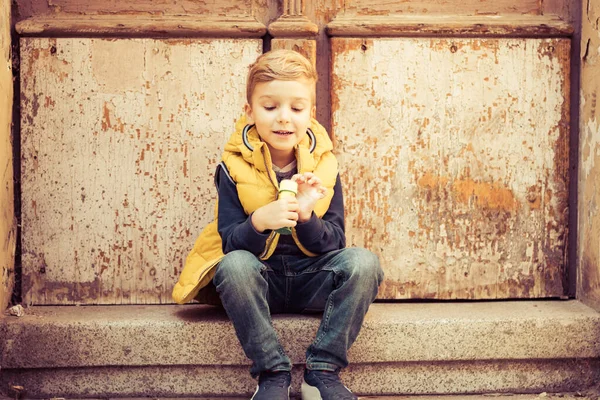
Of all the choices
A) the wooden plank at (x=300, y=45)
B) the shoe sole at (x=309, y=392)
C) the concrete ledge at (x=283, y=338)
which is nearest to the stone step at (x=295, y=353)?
the concrete ledge at (x=283, y=338)

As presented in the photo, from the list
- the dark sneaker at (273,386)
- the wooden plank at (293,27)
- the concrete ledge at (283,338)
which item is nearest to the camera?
the dark sneaker at (273,386)

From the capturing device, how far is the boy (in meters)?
2.27

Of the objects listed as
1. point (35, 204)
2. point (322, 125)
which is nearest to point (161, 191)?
point (35, 204)

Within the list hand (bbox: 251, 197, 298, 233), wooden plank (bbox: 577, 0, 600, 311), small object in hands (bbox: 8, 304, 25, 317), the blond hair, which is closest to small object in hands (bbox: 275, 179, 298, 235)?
hand (bbox: 251, 197, 298, 233)

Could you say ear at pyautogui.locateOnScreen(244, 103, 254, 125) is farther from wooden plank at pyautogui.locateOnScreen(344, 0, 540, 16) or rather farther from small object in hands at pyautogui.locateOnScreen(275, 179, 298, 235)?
wooden plank at pyautogui.locateOnScreen(344, 0, 540, 16)

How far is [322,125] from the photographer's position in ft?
9.52

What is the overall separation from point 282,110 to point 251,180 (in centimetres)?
26

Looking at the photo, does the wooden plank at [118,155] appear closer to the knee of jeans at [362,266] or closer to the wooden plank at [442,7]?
the wooden plank at [442,7]

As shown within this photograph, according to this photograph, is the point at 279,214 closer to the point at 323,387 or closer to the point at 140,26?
the point at 323,387

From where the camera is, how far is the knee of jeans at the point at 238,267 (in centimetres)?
227

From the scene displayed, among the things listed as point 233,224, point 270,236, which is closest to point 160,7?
point 233,224

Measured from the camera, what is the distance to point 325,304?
2.44 m

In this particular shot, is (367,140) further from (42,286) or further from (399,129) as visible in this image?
(42,286)

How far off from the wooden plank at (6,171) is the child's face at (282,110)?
38.3 inches
